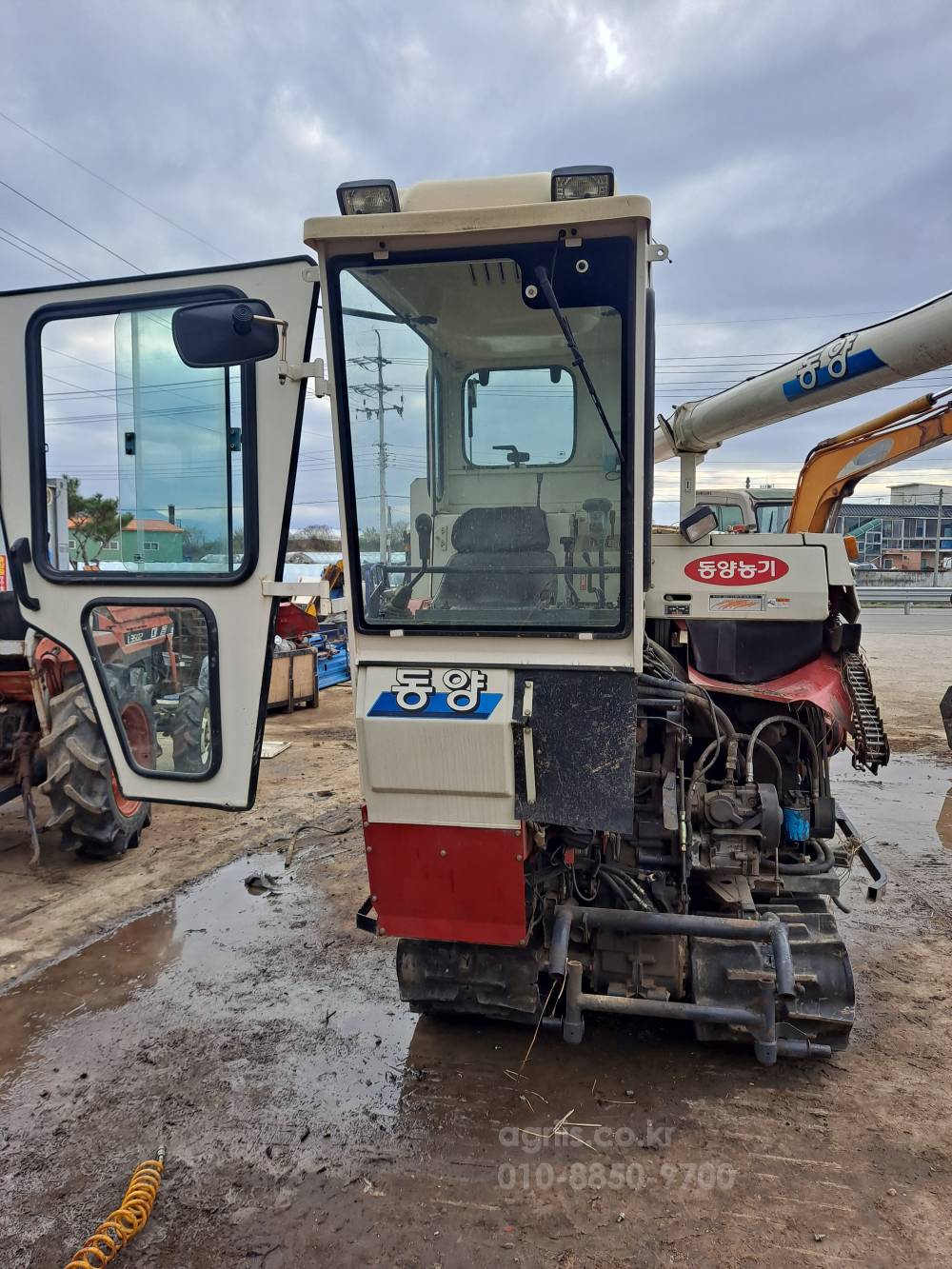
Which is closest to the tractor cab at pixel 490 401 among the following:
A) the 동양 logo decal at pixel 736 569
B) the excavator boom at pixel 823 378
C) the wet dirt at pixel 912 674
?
the 동양 logo decal at pixel 736 569

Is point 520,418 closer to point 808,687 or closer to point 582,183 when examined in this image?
point 582,183

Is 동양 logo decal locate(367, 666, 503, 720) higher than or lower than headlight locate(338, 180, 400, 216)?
lower

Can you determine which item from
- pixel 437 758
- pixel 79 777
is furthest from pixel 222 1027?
pixel 79 777

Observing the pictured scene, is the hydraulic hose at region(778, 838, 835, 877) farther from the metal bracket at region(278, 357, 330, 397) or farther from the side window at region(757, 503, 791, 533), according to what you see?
the side window at region(757, 503, 791, 533)

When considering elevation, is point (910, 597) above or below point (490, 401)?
below

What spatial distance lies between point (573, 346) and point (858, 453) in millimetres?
3963

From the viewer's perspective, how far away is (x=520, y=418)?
10.4 ft

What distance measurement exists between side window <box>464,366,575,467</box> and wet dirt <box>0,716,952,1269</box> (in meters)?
2.37

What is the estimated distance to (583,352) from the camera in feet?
8.71

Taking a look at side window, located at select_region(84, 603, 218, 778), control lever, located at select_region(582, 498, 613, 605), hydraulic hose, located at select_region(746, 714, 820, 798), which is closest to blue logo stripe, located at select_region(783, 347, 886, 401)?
hydraulic hose, located at select_region(746, 714, 820, 798)

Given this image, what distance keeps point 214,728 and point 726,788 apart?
6.45 ft

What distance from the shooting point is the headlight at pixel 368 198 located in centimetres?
249

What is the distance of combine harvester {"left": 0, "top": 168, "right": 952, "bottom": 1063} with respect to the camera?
8.45ft

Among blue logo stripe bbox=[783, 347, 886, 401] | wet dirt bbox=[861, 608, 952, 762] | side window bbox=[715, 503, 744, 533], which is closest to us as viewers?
blue logo stripe bbox=[783, 347, 886, 401]
